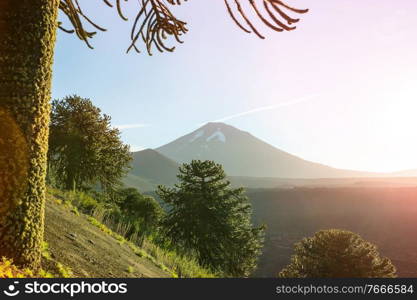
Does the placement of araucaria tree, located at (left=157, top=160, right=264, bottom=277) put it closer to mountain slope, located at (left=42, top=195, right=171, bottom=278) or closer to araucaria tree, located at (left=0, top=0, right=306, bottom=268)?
mountain slope, located at (left=42, top=195, right=171, bottom=278)

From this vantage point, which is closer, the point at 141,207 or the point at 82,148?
the point at 82,148

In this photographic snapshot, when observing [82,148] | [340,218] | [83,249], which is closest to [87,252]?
[83,249]

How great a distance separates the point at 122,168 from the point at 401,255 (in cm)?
7584

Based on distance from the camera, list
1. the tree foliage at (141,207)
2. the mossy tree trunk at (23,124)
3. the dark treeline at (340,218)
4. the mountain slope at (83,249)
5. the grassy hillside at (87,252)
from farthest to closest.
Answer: the dark treeline at (340,218), the tree foliage at (141,207), the mountain slope at (83,249), the grassy hillside at (87,252), the mossy tree trunk at (23,124)

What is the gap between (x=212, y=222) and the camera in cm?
2922

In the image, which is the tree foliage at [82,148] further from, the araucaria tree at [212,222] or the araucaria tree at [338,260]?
the araucaria tree at [338,260]

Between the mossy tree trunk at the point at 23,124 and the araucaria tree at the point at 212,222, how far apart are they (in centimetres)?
2361

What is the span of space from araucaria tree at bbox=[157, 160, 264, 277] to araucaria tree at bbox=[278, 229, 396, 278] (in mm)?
4152

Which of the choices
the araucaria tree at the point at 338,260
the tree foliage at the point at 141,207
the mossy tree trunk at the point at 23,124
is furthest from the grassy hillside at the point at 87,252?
the tree foliage at the point at 141,207

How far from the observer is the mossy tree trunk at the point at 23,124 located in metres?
4.49

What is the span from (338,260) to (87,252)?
1040 inches

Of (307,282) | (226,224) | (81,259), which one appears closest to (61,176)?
(226,224)

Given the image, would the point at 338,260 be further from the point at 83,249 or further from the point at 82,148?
the point at 83,249

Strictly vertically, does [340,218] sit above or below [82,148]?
below
